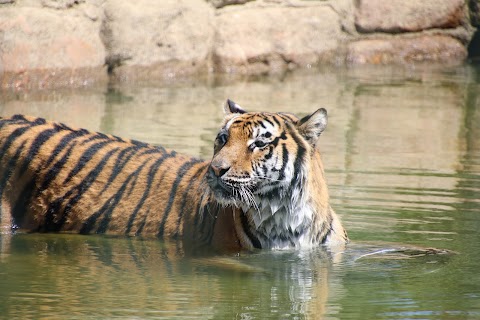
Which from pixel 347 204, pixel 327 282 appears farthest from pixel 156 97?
pixel 327 282

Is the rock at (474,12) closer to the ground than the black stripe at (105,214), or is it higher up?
higher up

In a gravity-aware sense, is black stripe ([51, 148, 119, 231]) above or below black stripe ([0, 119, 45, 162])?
below

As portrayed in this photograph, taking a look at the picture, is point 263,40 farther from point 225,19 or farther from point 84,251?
point 84,251

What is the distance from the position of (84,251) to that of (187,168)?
0.76 meters

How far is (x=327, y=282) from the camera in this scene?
4.77m

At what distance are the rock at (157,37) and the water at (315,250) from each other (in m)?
0.30

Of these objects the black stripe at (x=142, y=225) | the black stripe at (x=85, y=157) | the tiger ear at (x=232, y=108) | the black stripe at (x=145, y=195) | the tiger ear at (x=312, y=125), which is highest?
the tiger ear at (x=232, y=108)

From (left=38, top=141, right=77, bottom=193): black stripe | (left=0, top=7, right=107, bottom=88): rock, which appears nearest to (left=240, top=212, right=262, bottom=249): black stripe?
(left=38, top=141, right=77, bottom=193): black stripe

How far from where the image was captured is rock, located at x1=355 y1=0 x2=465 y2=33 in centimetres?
1193

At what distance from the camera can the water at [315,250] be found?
433 centimetres

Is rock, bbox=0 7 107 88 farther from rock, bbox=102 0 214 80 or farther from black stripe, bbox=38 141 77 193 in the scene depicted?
black stripe, bbox=38 141 77 193

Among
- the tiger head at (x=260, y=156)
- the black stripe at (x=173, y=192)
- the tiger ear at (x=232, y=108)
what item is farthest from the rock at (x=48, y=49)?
the tiger head at (x=260, y=156)

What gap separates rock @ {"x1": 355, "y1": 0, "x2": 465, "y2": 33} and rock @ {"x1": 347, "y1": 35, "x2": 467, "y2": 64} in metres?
0.18

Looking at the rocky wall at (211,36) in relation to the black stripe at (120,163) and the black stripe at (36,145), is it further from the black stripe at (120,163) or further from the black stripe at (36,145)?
the black stripe at (120,163)
